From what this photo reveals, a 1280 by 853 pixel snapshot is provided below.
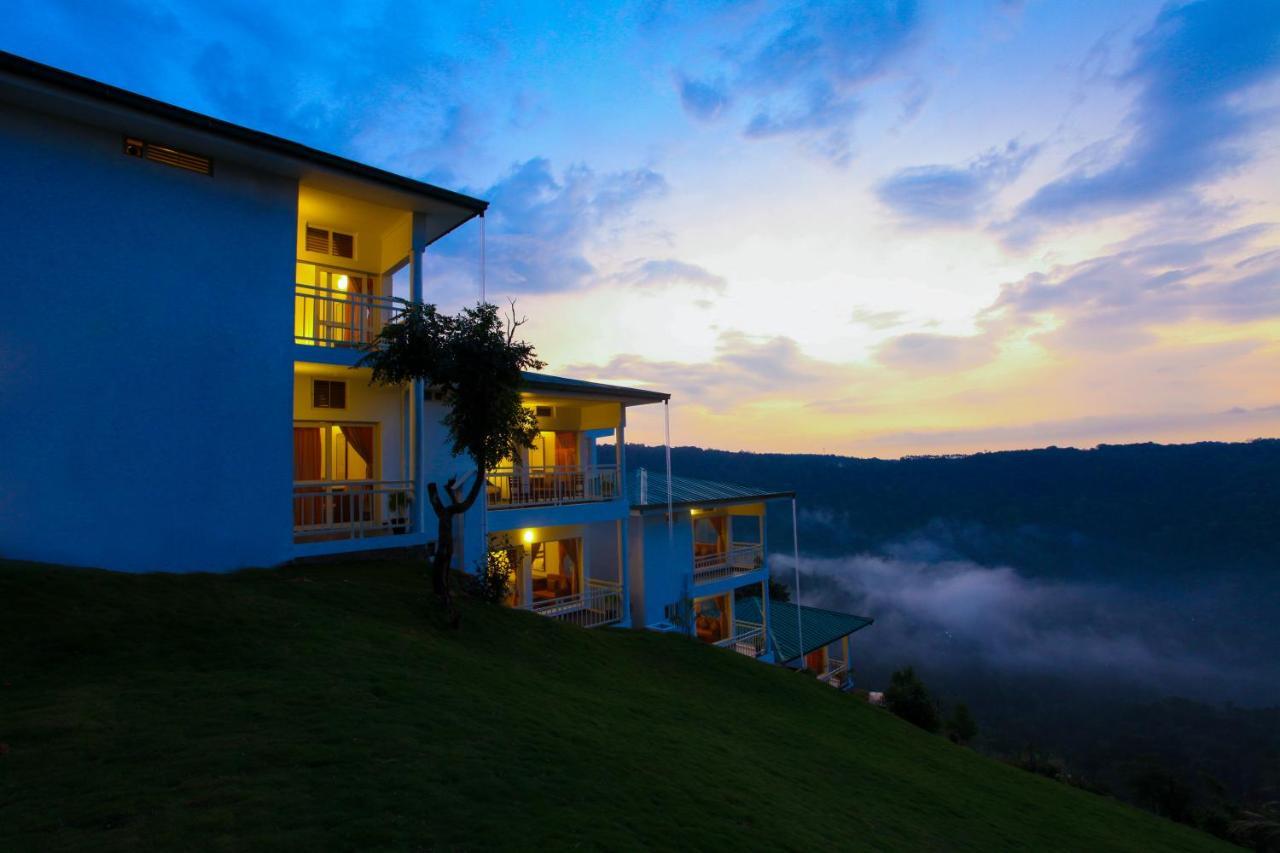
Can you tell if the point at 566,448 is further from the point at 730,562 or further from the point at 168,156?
the point at 168,156

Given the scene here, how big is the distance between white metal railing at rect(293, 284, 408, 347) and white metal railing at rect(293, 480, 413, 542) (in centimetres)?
339

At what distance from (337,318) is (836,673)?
86.1 ft

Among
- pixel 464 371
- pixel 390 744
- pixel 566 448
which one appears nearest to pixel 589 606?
pixel 566 448

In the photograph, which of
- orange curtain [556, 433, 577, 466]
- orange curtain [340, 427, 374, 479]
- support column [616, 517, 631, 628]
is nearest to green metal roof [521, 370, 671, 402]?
orange curtain [556, 433, 577, 466]

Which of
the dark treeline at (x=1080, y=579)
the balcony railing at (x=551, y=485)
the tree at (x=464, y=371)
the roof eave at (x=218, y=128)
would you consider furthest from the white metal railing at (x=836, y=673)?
the dark treeline at (x=1080, y=579)

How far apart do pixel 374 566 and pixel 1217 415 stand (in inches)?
3009

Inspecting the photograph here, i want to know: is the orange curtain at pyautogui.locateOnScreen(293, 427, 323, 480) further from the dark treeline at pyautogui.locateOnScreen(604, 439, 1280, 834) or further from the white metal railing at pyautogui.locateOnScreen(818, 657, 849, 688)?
the dark treeline at pyautogui.locateOnScreen(604, 439, 1280, 834)

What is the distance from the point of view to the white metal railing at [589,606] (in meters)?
18.5

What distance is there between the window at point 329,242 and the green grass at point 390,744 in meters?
8.36

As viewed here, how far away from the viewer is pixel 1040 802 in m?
12.6

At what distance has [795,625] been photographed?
2955cm

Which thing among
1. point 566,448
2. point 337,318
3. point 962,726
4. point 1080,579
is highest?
point 337,318

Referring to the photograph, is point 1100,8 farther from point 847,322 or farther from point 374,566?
point 374,566

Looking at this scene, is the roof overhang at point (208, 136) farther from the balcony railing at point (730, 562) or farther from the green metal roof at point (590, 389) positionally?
the balcony railing at point (730, 562)
